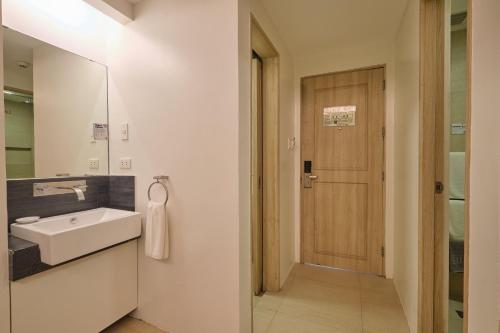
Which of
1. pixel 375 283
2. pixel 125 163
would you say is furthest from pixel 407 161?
pixel 125 163

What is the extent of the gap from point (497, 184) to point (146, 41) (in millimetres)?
2113

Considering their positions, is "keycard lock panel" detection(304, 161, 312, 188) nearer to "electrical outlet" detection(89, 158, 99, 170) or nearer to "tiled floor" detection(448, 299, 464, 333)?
"tiled floor" detection(448, 299, 464, 333)

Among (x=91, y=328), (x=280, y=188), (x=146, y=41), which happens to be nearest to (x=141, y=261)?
(x=91, y=328)

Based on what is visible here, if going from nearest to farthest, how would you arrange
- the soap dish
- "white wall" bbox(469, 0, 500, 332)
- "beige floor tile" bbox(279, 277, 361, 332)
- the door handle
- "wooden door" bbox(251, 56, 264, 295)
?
"white wall" bbox(469, 0, 500, 332) → the soap dish → "beige floor tile" bbox(279, 277, 361, 332) → "wooden door" bbox(251, 56, 264, 295) → the door handle

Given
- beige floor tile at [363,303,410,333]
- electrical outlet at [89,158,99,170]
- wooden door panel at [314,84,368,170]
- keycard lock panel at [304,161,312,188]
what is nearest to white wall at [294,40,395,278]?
wooden door panel at [314,84,368,170]

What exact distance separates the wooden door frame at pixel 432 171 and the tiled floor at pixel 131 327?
1867 mm

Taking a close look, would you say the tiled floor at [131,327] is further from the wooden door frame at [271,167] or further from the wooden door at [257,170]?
the wooden door frame at [271,167]

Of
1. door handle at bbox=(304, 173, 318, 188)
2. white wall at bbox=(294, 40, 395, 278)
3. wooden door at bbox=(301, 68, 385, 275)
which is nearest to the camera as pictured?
white wall at bbox=(294, 40, 395, 278)

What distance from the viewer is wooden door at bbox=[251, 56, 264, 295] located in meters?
2.14

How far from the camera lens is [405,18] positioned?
6.14 feet

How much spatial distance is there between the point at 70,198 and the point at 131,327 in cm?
108

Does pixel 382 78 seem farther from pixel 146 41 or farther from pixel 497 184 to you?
pixel 146 41

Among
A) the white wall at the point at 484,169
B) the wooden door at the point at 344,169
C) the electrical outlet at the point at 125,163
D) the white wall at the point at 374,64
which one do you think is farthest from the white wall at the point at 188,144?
the white wall at the point at 374,64

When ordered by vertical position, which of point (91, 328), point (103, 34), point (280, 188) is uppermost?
point (103, 34)
